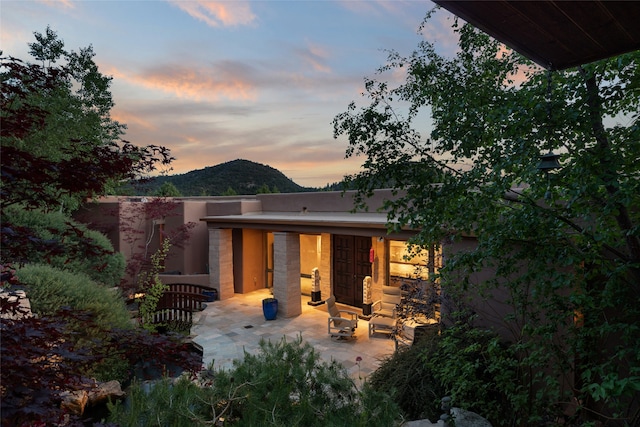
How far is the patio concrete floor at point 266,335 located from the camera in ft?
25.7

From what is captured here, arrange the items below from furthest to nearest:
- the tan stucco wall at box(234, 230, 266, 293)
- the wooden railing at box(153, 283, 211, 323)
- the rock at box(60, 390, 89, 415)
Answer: the tan stucco wall at box(234, 230, 266, 293) < the wooden railing at box(153, 283, 211, 323) < the rock at box(60, 390, 89, 415)

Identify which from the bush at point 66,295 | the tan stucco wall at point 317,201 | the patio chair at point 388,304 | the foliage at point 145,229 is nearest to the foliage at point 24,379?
the bush at point 66,295

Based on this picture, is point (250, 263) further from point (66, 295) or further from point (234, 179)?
point (234, 179)

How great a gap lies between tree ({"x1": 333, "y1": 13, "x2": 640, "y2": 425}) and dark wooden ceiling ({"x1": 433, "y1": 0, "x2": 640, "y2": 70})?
2.09ft

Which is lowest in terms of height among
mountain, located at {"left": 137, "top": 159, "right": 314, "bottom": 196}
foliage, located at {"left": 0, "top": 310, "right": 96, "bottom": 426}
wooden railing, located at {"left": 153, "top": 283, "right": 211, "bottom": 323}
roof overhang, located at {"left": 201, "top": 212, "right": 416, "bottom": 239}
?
wooden railing, located at {"left": 153, "top": 283, "right": 211, "bottom": 323}

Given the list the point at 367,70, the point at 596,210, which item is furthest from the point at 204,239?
the point at 596,210

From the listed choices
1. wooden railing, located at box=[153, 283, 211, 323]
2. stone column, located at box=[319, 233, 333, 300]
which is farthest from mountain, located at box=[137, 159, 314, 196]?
wooden railing, located at box=[153, 283, 211, 323]

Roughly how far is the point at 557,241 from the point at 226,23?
17.9ft

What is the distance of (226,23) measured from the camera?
534 centimetres

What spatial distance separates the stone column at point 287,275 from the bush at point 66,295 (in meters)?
4.49

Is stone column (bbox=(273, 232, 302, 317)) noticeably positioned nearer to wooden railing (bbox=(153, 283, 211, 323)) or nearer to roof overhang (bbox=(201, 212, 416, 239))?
roof overhang (bbox=(201, 212, 416, 239))

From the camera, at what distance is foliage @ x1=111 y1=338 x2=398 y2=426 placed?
233 centimetres

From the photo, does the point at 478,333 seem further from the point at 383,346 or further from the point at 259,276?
the point at 259,276

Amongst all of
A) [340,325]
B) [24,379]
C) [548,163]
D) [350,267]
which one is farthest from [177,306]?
[548,163]
